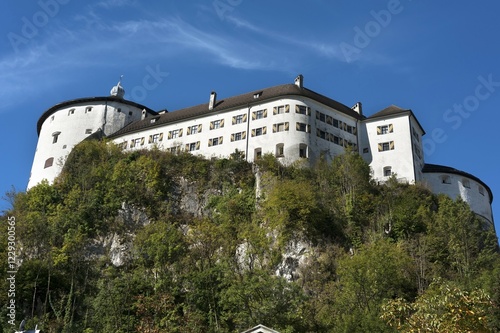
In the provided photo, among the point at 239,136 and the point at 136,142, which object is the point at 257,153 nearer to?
the point at 239,136

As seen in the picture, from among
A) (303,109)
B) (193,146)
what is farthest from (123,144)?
(303,109)

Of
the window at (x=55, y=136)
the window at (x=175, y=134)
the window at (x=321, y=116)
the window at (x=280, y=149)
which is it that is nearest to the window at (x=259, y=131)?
the window at (x=280, y=149)

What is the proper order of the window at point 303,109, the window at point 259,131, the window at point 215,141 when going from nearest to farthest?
the window at point 259,131
the window at point 303,109
the window at point 215,141

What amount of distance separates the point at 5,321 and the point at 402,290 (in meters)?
25.1

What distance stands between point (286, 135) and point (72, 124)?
26.6 m

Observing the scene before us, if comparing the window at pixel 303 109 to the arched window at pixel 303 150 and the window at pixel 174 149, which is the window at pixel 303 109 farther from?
the window at pixel 174 149

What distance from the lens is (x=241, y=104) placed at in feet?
192

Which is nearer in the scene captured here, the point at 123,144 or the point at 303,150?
the point at 303,150

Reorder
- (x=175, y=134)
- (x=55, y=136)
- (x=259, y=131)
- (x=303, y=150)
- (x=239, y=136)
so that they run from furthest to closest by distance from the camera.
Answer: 1. (x=55, y=136)
2. (x=175, y=134)
3. (x=239, y=136)
4. (x=259, y=131)
5. (x=303, y=150)

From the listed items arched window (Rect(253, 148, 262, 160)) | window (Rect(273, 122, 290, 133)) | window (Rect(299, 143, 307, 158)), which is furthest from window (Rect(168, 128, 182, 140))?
window (Rect(299, 143, 307, 158))

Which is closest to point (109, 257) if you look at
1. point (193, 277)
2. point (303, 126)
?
point (193, 277)

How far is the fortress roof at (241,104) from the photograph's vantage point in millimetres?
57912

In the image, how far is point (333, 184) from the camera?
4891 centimetres

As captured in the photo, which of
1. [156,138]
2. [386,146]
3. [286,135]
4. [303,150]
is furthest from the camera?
[156,138]
